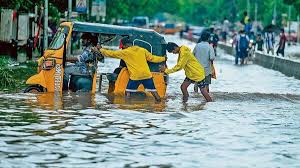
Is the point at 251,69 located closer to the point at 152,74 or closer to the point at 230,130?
the point at 152,74

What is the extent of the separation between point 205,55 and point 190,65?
1.99 metres

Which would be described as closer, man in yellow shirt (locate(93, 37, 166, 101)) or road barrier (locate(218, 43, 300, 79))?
man in yellow shirt (locate(93, 37, 166, 101))

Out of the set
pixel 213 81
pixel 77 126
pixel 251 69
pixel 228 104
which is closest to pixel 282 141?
pixel 77 126

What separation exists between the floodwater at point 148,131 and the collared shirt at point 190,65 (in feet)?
2.16

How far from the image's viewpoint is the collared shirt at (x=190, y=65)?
22.1 meters

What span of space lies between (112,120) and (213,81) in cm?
1538

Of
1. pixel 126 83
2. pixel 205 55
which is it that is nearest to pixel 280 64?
pixel 205 55

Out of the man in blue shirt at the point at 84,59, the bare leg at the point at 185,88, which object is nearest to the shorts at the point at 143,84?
the man in blue shirt at the point at 84,59

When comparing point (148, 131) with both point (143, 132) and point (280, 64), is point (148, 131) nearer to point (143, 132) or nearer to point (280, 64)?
point (143, 132)

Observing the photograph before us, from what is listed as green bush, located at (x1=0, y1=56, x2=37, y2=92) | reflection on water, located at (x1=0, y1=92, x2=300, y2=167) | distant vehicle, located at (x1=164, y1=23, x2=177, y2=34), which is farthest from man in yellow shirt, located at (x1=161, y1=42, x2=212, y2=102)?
distant vehicle, located at (x1=164, y1=23, x2=177, y2=34)

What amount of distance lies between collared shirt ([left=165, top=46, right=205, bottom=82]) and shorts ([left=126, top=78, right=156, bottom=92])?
54 cm

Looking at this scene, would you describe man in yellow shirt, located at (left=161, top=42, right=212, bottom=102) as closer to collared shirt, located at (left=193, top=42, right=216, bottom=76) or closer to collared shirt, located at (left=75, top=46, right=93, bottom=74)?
collared shirt, located at (left=193, top=42, right=216, bottom=76)

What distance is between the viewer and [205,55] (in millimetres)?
24281

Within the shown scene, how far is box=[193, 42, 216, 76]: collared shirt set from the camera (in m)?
24.2
